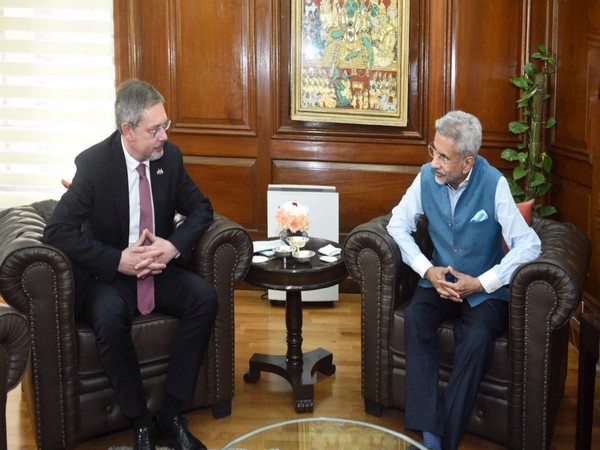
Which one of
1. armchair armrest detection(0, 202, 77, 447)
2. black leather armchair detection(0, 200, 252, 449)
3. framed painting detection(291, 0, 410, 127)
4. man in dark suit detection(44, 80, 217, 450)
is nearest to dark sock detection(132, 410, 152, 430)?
man in dark suit detection(44, 80, 217, 450)

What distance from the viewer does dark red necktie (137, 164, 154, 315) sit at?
3283 millimetres

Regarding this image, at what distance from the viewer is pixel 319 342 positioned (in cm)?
433

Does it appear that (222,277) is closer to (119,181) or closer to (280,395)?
(119,181)

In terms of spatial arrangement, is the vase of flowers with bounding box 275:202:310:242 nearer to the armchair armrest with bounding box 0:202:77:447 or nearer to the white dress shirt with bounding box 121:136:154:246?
the white dress shirt with bounding box 121:136:154:246

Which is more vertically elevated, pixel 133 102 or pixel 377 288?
pixel 133 102

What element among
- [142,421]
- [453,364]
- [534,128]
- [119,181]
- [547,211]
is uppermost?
[534,128]

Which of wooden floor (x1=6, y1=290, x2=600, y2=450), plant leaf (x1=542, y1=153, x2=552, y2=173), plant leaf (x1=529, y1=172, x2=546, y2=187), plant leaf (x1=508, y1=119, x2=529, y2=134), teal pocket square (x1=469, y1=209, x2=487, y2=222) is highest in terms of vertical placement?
plant leaf (x1=508, y1=119, x2=529, y2=134)

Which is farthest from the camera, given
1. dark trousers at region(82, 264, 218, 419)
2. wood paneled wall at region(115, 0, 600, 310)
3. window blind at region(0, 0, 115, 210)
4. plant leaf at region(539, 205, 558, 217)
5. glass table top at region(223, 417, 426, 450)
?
window blind at region(0, 0, 115, 210)

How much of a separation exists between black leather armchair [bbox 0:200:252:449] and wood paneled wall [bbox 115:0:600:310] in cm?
175

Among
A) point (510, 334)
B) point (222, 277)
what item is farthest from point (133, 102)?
point (510, 334)

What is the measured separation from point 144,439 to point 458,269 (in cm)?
135

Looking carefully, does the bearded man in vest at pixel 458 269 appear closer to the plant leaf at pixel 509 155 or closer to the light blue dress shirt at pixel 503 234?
the light blue dress shirt at pixel 503 234

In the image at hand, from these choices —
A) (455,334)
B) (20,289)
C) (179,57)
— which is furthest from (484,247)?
(179,57)

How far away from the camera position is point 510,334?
3.05m
